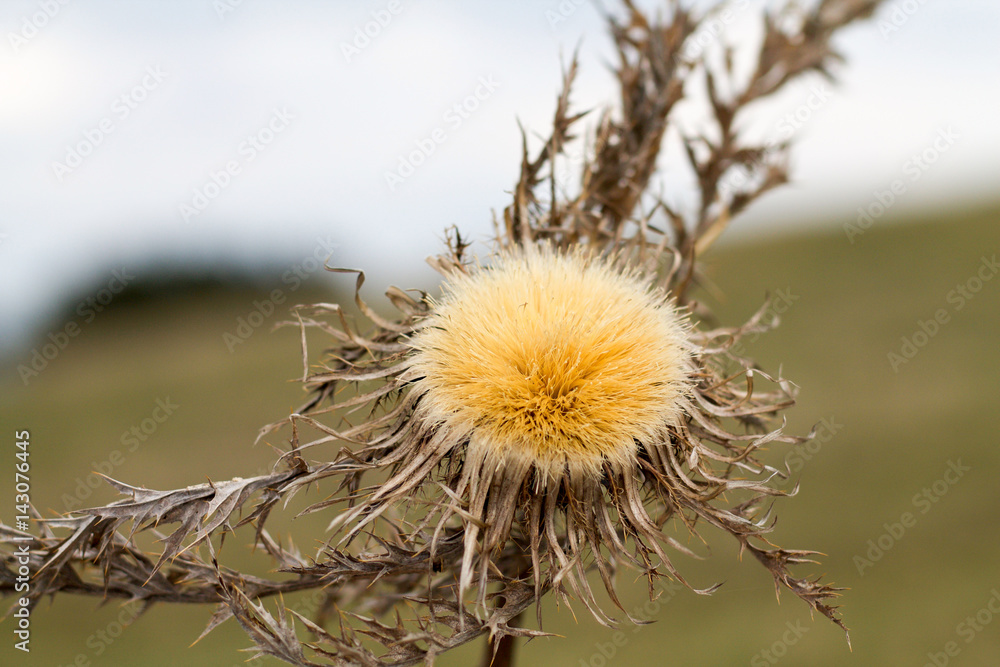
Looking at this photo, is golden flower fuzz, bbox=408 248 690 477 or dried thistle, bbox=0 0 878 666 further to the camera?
golden flower fuzz, bbox=408 248 690 477

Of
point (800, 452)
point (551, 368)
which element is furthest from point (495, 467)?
point (800, 452)

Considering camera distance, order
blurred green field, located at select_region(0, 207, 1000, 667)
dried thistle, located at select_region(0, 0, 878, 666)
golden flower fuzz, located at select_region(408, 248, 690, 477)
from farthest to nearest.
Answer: blurred green field, located at select_region(0, 207, 1000, 667)
golden flower fuzz, located at select_region(408, 248, 690, 477)
dried thistle, located at select_region(0, 0, 878, 666)

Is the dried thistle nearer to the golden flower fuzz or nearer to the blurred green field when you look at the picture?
the golden flower fuzz

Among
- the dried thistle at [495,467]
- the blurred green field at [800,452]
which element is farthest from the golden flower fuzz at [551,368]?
the blurred green field at [800,452]

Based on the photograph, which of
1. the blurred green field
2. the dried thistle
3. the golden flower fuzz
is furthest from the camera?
the blurred green field

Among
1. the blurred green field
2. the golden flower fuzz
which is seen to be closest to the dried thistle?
the golden flower fuzz

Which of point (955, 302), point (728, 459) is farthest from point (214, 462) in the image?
point (955, 302)

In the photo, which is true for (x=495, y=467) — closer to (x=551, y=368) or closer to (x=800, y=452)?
(x=551, y=368)

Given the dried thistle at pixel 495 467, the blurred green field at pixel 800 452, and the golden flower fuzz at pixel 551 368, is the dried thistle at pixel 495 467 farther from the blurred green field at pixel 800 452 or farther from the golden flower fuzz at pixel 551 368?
the blurred green field at pixel 800 452
